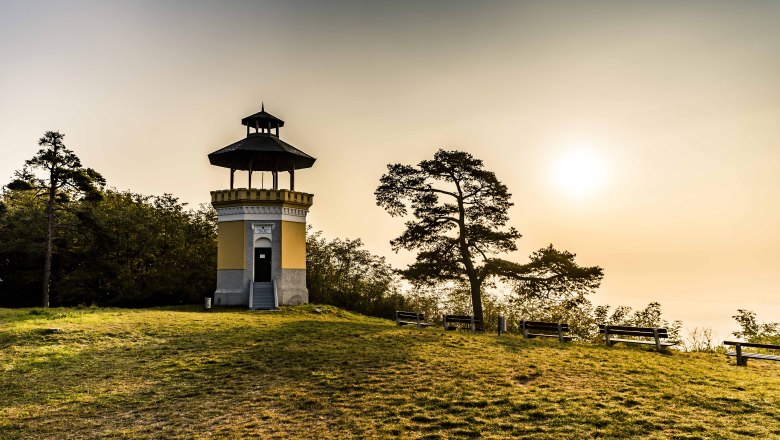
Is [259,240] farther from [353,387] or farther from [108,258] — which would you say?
[353,387]

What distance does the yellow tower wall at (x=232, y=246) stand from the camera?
1185 inches

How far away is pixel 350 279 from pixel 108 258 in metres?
16.1

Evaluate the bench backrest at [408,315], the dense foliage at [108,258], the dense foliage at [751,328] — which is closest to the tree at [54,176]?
the dense foliage at [108,258]

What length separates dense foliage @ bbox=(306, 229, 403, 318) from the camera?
123ft

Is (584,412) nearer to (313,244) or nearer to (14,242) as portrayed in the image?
(313,244)

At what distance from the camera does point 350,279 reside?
39.4 m

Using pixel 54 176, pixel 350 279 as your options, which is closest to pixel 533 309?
pixel 350 279

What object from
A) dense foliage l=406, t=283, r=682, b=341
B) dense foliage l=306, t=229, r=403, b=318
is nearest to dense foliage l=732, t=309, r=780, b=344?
dense foliage l=406, t=283, r=682, b=341

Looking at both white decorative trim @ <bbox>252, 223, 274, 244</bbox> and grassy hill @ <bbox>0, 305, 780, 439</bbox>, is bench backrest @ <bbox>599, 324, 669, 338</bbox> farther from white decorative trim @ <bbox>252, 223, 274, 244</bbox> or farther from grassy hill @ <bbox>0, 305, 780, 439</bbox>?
white decorative trim @ <bbox>252, 223, 274, 244</bbox>

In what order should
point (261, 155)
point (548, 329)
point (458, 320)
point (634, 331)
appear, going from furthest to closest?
point (261, 155)
point (458, 320)
point (548, 329)
point (634, 331)

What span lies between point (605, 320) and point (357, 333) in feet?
56.6

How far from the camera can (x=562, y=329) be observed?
20.1 metres

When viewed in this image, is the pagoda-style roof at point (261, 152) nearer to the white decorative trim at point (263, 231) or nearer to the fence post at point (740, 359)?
the white decorative trim at point (263, 231)

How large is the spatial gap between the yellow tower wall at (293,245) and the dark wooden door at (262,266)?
0.94 m
